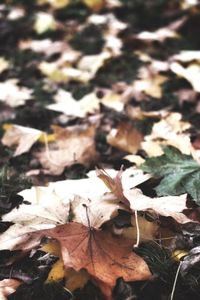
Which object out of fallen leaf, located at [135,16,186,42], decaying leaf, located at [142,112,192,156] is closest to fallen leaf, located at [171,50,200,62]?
fallen leaf, located at [135,16,186,42]

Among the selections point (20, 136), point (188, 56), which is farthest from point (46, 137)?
point (188, 56)

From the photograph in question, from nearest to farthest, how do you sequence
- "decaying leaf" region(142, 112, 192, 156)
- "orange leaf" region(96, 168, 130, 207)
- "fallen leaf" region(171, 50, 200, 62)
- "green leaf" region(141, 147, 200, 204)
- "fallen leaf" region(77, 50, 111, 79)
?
"orange leaf" region(96, 168, 130, 207), "green leaf" region(141, 147, 200, 204), "decaying leaf" region(142, 112, 192, 156), "fallen leaf" region(171, 50, 200, 62), "fallen leaf" region(77, 50, 111, 79)

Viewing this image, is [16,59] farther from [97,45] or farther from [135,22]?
[135,22]

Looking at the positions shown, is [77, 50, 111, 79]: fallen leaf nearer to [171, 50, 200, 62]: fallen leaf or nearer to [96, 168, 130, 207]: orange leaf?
[171, 50, 200, 62]: fallen leaf

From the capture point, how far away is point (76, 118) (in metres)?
1.86

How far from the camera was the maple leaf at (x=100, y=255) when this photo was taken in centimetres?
94

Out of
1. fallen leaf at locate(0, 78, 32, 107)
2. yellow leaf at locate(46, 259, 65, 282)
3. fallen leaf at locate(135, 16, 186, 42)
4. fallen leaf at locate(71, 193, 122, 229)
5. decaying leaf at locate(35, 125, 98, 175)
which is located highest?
fallen leaf at locate(71, 193, 122, 229)

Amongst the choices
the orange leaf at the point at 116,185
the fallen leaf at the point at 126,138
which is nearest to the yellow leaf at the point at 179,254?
the orange leaf at the point at 116,185

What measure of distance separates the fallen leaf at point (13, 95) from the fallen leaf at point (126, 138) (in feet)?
1.93

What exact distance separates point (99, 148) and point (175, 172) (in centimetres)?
47

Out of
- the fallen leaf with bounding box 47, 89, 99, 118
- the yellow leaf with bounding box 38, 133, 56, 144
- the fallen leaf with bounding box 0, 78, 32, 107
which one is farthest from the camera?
the fallen leaf with bounding box 0, 78, 32, 107

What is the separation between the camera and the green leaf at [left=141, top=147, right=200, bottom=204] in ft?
3.88

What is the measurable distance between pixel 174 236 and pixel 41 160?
660 millimetres

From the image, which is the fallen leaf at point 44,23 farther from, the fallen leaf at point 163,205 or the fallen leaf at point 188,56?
the fallen leaf at point 163,205
